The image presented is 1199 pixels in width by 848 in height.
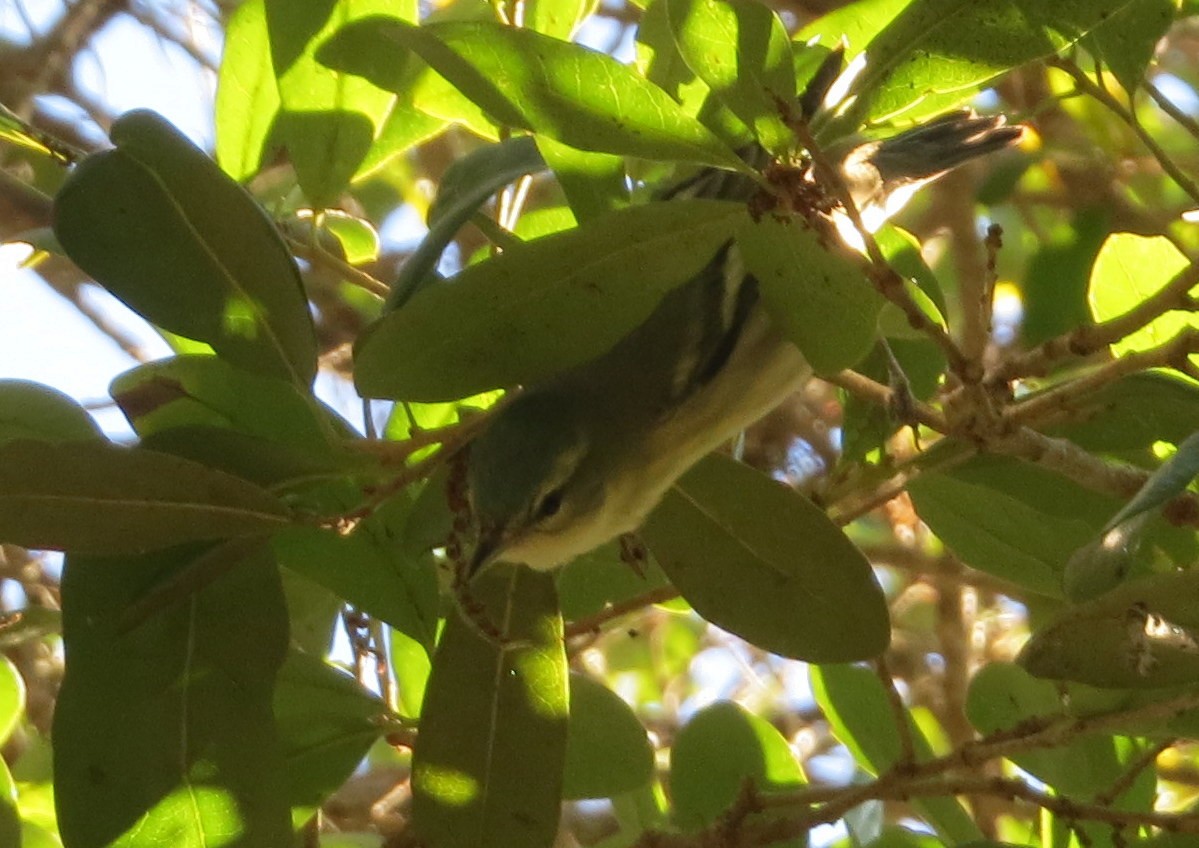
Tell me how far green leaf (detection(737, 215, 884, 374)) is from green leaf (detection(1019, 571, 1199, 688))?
0.90 ft

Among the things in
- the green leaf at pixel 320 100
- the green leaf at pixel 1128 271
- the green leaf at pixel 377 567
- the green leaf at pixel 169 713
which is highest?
the green leaf at pixel 1128 271

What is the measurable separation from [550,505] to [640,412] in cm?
15

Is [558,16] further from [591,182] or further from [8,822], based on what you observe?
[8,822]

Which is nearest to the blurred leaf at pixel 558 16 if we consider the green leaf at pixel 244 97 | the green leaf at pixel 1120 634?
the green leaf at pixel 244 97

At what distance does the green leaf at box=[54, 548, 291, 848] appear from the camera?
44.3 inches

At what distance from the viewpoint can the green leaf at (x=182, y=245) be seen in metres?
1.09

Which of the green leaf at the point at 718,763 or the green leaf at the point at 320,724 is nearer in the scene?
the green leaf at the point at 320,724

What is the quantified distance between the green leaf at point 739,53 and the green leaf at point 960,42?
10cm

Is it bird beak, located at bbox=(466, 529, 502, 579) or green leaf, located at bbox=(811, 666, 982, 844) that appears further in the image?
green leaf, located at bbox=(811, 666, 982, 844)

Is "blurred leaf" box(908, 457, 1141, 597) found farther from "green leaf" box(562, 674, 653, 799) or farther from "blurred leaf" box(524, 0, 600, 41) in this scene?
"blurred leaf" box(524, 0, 600, 41)

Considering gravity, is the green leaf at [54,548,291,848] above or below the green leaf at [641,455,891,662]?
below

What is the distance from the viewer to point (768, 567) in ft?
4.38

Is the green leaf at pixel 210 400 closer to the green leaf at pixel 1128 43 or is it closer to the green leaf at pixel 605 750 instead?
the green leaf at pixel 605 750

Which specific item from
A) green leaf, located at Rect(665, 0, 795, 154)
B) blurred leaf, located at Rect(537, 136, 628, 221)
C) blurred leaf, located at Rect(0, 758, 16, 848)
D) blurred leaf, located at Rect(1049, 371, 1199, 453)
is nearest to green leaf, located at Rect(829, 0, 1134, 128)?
green leaf, located at Rect(665, 0, 795, 154)
